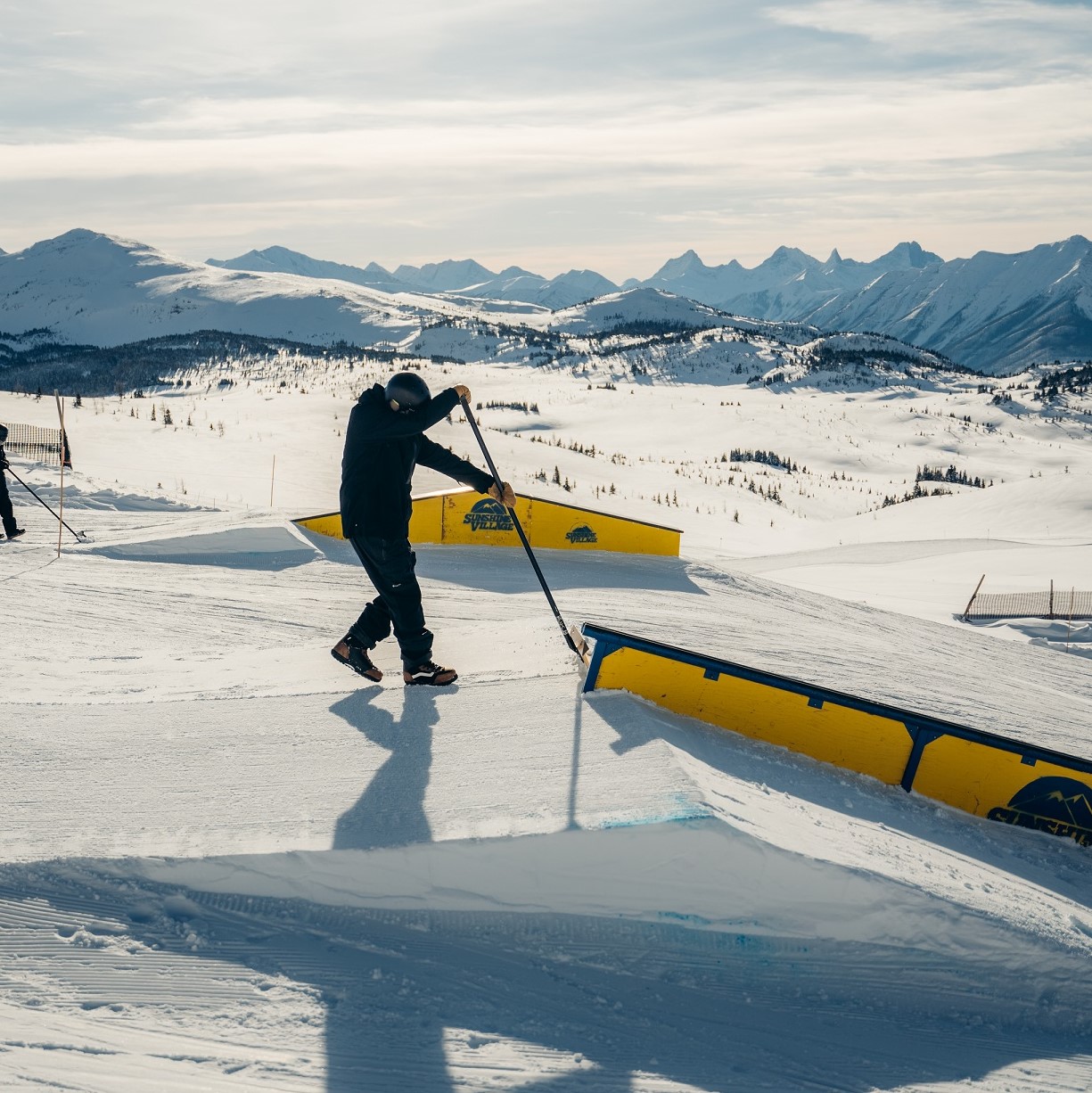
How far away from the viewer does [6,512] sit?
10.5 meters

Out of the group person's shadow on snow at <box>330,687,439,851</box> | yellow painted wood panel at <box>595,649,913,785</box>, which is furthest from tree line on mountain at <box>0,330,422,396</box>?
yellow painted wood panel at <box>595,649,913,785</box>

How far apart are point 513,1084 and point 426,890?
895 mm

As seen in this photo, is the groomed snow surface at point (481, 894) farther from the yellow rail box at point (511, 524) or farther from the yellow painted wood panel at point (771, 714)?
the yellow rail box at point (511, 524)

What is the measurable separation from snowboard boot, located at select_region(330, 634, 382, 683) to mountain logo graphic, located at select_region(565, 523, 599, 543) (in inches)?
241

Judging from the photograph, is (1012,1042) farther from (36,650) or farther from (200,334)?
(200,334)

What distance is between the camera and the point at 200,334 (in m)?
103

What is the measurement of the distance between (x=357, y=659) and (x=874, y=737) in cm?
302

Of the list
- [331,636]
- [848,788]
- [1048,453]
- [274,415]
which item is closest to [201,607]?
[331,636]

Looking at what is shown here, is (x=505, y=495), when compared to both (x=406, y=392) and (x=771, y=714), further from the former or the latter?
(x=771, y=714)

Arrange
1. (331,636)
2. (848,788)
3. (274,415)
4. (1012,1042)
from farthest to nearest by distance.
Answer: (274,415)
(331,636)
(848,788)
(1012,1042)

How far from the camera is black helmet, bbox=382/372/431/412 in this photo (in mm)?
5207

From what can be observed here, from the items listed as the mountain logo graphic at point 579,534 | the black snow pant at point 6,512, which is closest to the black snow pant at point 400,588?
the mountain logo graphic at point 579,534

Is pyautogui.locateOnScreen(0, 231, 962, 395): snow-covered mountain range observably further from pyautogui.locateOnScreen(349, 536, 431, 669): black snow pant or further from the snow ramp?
the snow ramp

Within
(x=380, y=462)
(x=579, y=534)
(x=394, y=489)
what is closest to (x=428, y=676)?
(x=394, y=489)
